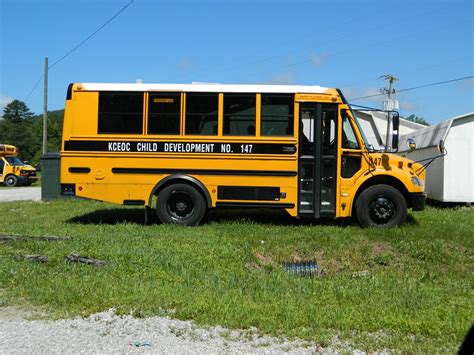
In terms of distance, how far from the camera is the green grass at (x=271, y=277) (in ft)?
16.2

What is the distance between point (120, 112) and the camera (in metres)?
10.7

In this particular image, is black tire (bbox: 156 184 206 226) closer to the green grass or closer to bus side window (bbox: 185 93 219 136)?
the green grass

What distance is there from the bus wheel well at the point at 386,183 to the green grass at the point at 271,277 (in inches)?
24.3

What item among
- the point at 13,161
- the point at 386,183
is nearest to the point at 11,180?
the point at 13,161

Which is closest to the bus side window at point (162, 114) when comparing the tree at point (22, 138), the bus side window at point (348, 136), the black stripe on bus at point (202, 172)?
the black stripe on bus at point (202, 172)

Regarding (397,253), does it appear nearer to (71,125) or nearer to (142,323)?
(142,323)

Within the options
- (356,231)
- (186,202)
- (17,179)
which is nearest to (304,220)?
(356,231)

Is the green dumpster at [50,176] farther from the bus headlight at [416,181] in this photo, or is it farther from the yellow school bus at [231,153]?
the bus headlight at [416,181]

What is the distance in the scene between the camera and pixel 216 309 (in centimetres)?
522

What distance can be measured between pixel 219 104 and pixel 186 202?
217 centimetres

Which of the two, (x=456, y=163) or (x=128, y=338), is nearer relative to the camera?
(x=128, y=338)

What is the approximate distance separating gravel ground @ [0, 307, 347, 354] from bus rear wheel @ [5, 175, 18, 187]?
30.4m

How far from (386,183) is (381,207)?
1.76 ft

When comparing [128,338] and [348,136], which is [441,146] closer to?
[348,136]
